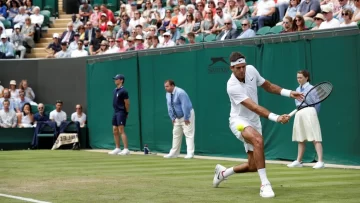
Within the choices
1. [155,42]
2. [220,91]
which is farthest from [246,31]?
[155,42]

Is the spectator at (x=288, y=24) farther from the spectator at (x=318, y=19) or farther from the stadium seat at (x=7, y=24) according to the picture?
the stadium seat at (x=7, y=24)

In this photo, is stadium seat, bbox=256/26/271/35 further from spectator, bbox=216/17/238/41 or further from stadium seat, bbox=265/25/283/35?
spectator, bbox=216/17/238/41

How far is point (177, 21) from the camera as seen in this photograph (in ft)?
82.2

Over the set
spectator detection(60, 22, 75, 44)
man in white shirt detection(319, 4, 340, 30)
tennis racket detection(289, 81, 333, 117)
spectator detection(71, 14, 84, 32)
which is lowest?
tennis racket detection(289, 81, 333, 117)

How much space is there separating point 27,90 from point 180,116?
376 inches

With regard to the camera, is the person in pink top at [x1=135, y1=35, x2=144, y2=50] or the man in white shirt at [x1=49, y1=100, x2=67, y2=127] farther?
the man in white shirt at [x1=49, y1=100, x2=67, y2=127]

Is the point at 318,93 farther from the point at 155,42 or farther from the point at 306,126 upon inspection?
the point at 155,42

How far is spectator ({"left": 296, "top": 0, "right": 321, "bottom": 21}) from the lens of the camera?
63.4 feet

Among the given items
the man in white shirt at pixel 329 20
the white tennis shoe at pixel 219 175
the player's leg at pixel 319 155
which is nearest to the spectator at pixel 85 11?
the man in white shirt at pixel 329 20

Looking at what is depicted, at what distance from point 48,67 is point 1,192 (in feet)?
58.1

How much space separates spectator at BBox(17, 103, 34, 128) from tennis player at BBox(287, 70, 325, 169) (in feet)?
41.7

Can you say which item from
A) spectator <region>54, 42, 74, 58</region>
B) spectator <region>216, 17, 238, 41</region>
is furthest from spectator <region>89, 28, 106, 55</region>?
spectator <region>216, 17, 238, 41</region>

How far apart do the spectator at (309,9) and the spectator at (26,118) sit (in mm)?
10681

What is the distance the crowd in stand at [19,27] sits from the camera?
29297mm
